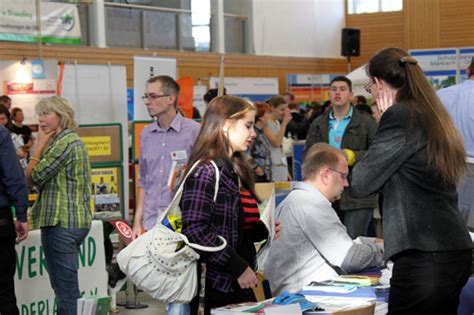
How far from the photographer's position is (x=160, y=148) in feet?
17.5

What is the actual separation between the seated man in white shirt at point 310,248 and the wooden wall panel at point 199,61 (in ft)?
35.5

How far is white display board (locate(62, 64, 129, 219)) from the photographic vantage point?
1117 centimetres

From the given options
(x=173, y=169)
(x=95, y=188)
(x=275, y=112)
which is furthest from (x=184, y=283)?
(x=275, y=112)

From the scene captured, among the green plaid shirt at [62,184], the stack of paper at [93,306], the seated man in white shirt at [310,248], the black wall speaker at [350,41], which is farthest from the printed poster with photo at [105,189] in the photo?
the black wall speaker at [350,41]

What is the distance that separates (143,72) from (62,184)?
3037mm

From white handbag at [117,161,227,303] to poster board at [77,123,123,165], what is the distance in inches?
208

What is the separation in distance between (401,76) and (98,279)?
156 inches

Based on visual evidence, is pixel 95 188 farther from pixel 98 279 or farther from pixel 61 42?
pixel 61 42

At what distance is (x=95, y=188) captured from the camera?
861cm

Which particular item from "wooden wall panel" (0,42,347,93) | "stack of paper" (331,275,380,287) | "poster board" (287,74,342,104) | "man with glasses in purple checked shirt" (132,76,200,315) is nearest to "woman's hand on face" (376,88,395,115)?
"stack of paper" (331,275,380,287)

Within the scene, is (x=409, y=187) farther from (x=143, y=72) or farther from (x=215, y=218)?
(x=143, y=72)

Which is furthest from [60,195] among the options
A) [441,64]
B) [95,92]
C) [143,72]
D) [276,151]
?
[441,64]

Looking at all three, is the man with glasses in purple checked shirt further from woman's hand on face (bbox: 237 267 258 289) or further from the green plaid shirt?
woman's hand on face (bbox: 237 267 258 289)

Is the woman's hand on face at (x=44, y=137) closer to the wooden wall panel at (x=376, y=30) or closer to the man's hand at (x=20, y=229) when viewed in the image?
the man's hand at (x=20, y=229)
